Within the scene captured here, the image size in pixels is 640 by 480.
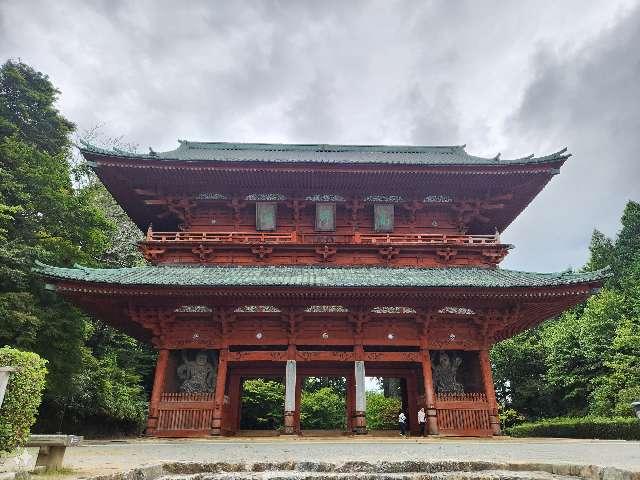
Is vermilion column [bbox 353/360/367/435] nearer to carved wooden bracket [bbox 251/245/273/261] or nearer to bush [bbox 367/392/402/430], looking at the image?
carved wooden bracket [bbox 251/245/273/261]

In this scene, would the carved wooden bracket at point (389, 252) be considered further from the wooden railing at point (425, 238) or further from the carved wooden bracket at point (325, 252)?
the carved wooden bracket at point (325, 252)

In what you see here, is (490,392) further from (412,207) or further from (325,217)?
(325,217)

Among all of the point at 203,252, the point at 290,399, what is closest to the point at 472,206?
the point at 290,399

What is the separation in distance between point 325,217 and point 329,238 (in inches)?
42.0

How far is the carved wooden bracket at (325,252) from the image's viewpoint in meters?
19.2

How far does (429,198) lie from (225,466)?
15784 millimetres

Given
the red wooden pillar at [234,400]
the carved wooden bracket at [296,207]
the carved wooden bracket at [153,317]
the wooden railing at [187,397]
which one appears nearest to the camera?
the wooden railing at [187,397]

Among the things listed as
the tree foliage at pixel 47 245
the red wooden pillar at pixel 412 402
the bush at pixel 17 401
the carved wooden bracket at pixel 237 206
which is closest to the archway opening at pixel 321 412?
the tree foliage at pixel 47 245

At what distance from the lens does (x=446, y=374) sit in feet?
59.6

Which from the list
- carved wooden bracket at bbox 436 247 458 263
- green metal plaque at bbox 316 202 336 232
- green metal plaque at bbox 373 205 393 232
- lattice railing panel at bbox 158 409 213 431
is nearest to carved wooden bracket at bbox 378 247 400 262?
green metal plaque at bbox 373 205 393 232

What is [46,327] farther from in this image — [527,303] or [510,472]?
[527,303]

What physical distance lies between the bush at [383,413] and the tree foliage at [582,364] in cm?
856

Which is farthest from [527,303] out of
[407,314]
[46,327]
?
[46,327]

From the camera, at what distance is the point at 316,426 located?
3572 cm
